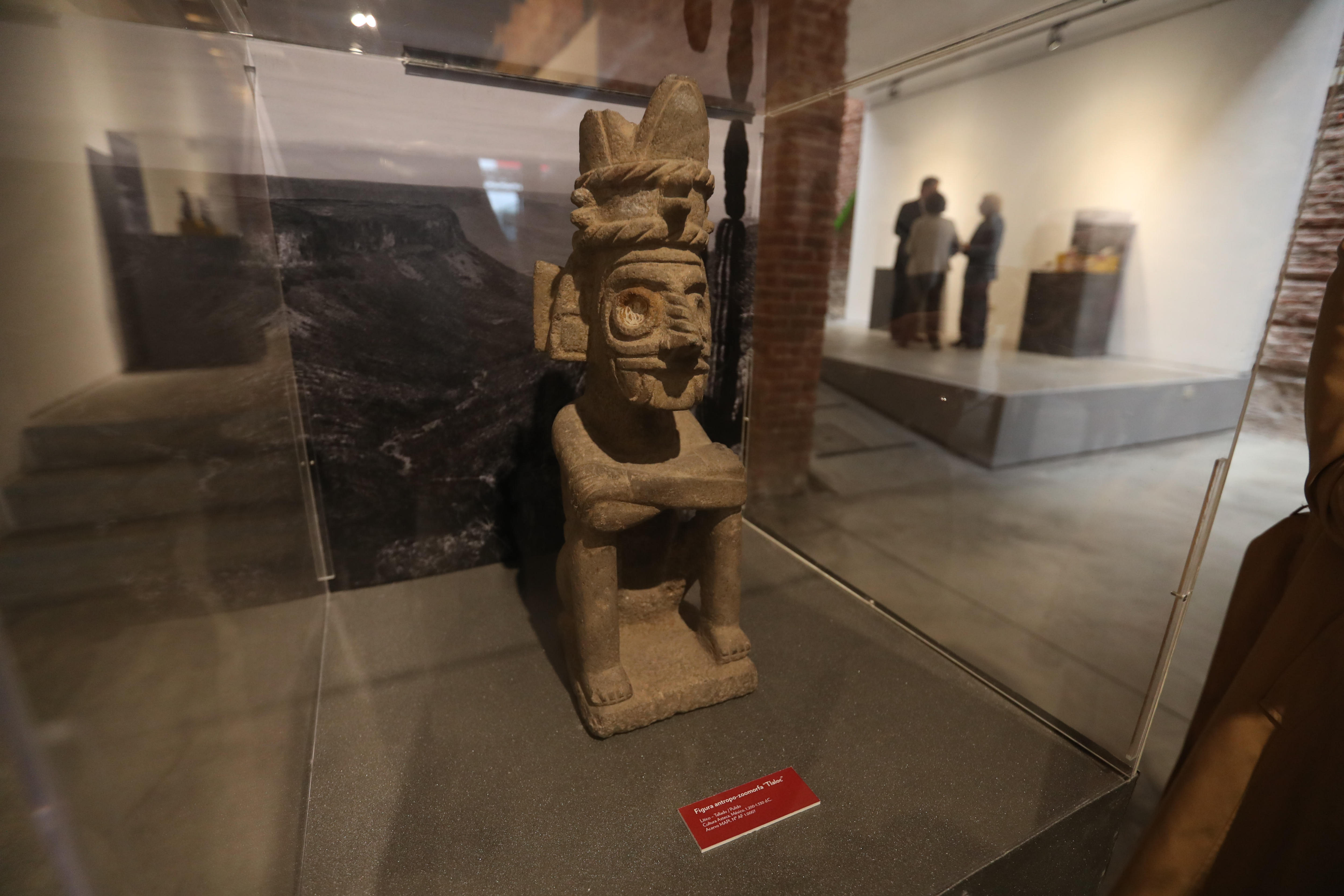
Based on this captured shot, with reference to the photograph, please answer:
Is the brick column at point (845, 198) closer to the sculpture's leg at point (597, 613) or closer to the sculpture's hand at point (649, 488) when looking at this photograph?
the sculpture's hand at point (649, 488)

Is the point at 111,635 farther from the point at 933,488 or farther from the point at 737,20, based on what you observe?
the point at 933,488

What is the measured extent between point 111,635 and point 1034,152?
315 cm

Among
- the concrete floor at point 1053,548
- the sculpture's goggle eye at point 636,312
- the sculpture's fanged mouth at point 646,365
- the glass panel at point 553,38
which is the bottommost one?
the concrete floor at point 1053,548

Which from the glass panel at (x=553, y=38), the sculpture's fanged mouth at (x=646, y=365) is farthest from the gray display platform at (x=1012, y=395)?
the sculpture's fanged mouth at (x=646, y=365)

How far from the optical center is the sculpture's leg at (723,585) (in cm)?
178

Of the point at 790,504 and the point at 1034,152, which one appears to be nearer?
the point at 1034,152

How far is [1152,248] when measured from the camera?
2375mm

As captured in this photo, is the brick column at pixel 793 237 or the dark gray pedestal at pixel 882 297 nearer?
the brick column at pixel 793 237

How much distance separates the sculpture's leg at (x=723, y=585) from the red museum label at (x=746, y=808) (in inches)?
14.4

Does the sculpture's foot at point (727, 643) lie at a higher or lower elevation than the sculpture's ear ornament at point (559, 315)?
lower

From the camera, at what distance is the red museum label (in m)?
1.43

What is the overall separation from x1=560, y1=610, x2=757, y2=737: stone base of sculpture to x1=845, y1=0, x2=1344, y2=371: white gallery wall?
162 cm

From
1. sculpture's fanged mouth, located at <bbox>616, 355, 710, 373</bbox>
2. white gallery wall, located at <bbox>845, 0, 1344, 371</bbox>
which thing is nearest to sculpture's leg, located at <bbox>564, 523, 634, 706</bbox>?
sculpture's fanged mouth, located at <bbox>616, 355, 710, 373</bbox>

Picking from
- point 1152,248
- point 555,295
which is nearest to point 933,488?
point 1152,248
